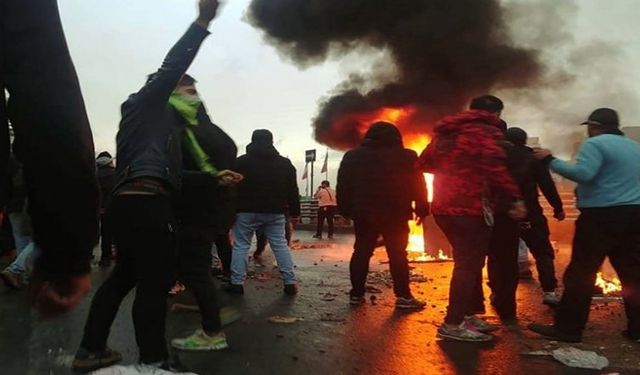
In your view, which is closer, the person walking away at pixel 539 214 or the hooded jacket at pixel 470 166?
the hooded jacket at pixel 470 166

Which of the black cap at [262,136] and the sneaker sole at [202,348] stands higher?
the black cap at [262,136]

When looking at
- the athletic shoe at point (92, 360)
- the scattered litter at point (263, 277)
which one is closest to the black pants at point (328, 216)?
the scattered litter at point (263, 277)

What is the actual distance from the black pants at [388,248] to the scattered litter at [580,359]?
1939mm

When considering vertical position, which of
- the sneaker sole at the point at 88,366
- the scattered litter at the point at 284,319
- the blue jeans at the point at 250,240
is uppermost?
the blue jeans at the point at 250,240

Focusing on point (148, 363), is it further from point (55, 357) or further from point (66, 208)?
point (66, 208)

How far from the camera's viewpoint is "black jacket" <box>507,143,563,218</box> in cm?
525

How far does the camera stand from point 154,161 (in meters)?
3.46

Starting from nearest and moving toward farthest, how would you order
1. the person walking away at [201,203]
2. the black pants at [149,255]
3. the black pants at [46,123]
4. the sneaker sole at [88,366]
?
the black pants at [46,123] < the black pants at [149,255] < the sneaker sole at [88,366] < the person walking away at [201,203]

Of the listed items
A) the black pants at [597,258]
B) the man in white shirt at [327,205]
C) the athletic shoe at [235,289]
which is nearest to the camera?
the black pants at [597,258]

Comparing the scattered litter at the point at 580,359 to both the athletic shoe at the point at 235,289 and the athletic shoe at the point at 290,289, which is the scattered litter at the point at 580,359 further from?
the athletic shoe at the point at 235,289

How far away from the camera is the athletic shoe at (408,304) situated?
5781 mm

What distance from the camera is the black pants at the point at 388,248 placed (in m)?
5.88

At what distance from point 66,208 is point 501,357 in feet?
11.4

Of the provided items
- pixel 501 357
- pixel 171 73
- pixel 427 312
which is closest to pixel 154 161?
pixel 171 73
